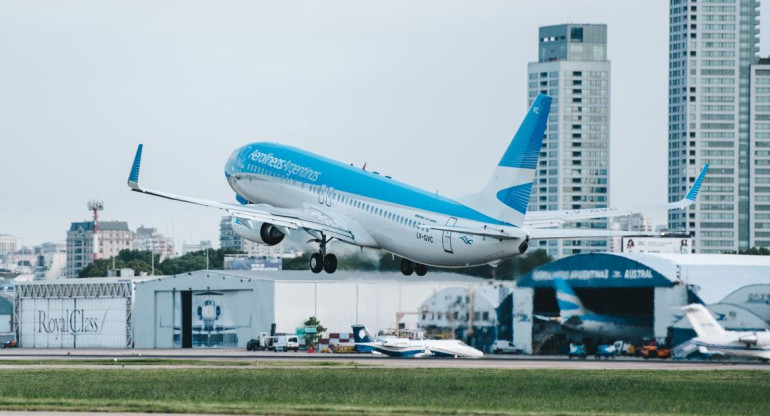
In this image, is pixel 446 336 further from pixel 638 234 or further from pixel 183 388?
pixel 638 234

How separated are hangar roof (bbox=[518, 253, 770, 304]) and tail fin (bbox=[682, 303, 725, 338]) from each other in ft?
39.1

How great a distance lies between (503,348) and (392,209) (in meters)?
67.7

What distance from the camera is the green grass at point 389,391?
7350cm

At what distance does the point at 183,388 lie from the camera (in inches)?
3482

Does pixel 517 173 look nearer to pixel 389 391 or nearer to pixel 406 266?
pixel 406 266

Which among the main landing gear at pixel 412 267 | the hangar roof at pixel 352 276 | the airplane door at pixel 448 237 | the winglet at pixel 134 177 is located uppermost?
the winglet at pixel 134 177

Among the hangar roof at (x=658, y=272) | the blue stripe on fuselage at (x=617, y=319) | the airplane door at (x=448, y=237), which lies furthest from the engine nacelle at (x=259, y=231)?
the blue stripe on fuselage at (x=617, y=319)

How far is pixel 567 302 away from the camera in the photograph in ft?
496

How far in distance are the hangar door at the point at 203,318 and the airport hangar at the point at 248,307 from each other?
12 cm

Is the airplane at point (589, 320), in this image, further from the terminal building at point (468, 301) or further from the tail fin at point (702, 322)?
the tail fin at point (702, 322)

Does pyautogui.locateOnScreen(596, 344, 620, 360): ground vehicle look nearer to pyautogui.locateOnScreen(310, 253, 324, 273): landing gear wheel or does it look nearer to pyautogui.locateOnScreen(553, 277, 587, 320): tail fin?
pyautogui.locateOnScreen(553, 277, 587, 320): tail fin

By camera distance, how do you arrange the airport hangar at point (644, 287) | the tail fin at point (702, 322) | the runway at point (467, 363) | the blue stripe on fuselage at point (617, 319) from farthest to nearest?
the blue stripe on fuselage at point (617, 319) < the airport hangar at point (644, 287) < the tail fin at point (702, 322) < the runway at point (467, 363)

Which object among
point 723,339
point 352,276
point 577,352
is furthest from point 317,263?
point 577,352

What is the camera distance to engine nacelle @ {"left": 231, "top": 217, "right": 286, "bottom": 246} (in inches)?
3543
